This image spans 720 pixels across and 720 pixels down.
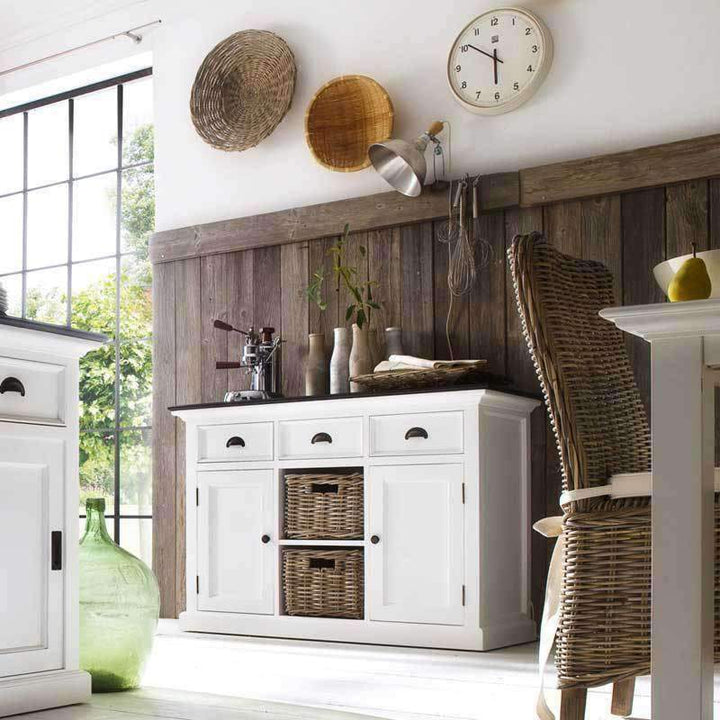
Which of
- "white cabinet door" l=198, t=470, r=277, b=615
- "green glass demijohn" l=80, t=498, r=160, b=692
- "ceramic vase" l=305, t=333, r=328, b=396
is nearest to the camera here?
"green glass demijohn" l=80, t=498, r=160, b=692

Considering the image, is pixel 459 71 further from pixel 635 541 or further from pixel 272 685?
pixel 635 541

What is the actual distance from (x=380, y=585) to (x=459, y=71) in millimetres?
1984

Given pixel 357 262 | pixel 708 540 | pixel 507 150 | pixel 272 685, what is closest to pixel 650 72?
pixel 507 150

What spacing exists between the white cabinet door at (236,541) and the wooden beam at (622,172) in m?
1.47

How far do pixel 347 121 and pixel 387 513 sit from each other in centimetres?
170

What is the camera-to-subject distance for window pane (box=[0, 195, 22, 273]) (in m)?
5.96

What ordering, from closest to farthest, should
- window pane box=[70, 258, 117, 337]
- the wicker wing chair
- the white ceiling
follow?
the wicker wing chair
the white ceiling
window pane box=[70, 258, 117, 337]

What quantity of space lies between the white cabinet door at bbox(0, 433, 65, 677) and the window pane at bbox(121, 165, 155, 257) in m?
3.43

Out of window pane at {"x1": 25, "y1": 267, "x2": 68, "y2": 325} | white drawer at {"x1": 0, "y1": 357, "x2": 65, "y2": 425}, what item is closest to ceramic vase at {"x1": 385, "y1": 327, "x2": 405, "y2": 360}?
white drawer at {"x1": 0, "y1": 357, "x2": 65, "y2": 425}

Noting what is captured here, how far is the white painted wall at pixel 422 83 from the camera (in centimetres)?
377

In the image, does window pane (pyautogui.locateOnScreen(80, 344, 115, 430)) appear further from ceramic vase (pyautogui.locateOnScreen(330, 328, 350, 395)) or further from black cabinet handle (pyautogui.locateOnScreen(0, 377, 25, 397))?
black cabinet handle (pyautogui.locateOnScreen(0, 377, 25, 397))

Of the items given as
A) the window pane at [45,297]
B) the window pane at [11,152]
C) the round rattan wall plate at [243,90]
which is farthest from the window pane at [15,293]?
the round rattan wall plate at [243,90]

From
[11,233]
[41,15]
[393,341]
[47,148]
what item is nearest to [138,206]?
[47,148]

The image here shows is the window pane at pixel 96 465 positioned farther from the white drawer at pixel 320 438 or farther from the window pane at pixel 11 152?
the white drawer at pixel 320 438
